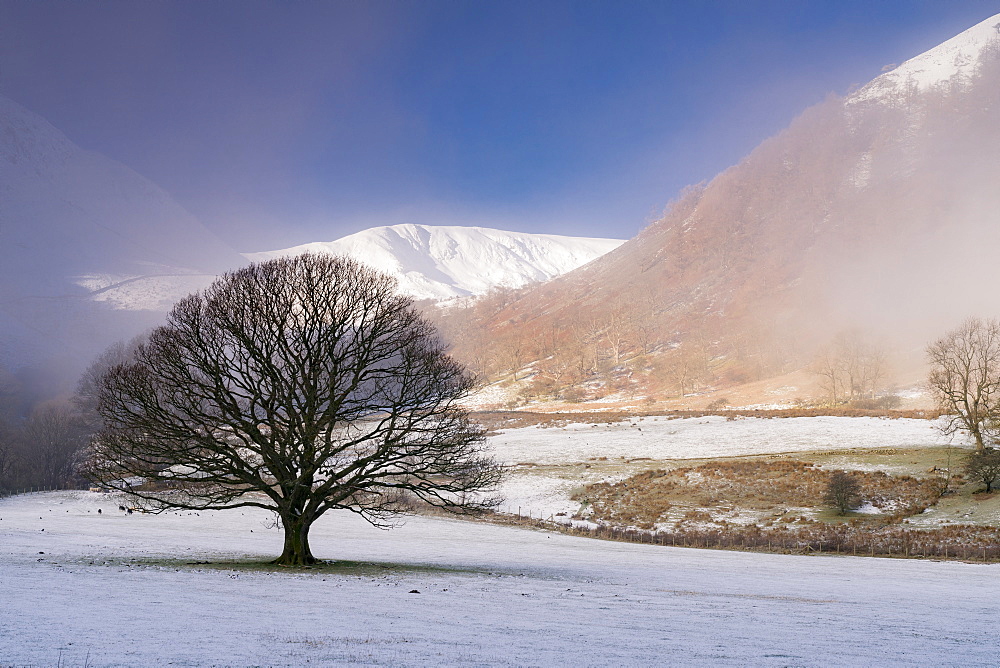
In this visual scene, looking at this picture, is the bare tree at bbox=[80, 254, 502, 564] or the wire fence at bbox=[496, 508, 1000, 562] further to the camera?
the wire fence at bbox=[496, 508, 1000, 562]

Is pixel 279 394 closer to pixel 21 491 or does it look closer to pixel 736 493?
pixel 736 493

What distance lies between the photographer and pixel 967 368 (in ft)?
171

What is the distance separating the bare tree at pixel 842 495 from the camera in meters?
44.0

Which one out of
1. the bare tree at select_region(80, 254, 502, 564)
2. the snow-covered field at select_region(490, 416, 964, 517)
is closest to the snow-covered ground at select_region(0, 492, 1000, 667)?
the bare tree at select_region(80, 254, 502, 564)

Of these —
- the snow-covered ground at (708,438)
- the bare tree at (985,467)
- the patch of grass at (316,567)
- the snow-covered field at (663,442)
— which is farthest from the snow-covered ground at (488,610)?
the snow-covered ground at (708,438)

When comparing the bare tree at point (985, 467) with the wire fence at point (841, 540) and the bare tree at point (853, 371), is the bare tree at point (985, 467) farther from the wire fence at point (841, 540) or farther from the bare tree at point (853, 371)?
the bare tree at point (853, 371)

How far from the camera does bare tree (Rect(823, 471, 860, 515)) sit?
144 feet

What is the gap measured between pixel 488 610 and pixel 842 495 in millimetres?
38717

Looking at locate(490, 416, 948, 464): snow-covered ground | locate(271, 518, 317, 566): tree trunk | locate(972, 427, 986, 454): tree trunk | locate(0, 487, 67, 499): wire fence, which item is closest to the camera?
locate(271, 518, 317, 566): tree trunk

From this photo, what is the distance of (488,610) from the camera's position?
48.7 feet

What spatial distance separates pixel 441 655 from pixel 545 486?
165ft

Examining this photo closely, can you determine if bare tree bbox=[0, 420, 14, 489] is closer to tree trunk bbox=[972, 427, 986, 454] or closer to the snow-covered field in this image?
the snow-covered field

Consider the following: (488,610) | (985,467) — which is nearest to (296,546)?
(488,610)

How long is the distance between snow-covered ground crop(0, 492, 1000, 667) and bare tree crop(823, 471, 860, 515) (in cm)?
1459
